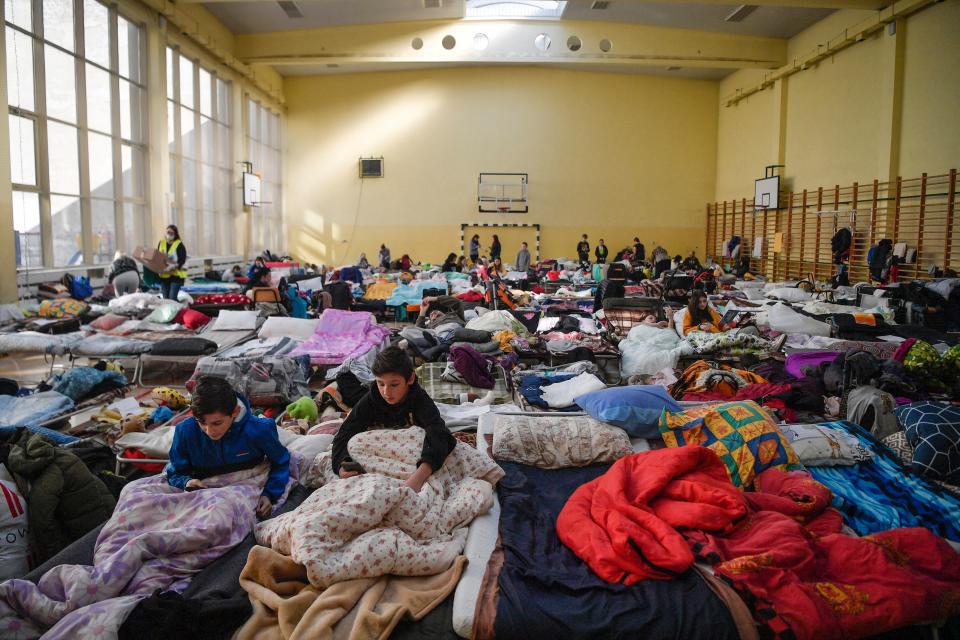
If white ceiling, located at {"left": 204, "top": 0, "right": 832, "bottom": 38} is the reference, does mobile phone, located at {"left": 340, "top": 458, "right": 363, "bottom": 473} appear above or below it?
below

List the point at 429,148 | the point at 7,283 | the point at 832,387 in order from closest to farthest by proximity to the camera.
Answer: the point at 832,387 < the point at 7,283 < the point at 429,148

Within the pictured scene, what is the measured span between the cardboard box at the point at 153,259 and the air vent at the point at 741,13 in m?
11.4

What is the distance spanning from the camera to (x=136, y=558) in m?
2.13

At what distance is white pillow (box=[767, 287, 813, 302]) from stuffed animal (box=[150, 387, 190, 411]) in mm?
6964

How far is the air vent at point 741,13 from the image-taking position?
12.8 m

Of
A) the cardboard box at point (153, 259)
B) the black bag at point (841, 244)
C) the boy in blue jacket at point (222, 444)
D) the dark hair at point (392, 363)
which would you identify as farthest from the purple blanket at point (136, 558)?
the black bag at point (841, 244)

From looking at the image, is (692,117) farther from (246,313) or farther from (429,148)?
(246,313)

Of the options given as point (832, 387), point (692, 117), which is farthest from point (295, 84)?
point (832, 387)

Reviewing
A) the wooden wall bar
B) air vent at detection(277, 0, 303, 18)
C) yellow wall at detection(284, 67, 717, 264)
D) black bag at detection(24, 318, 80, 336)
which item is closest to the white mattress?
black bag at detection(24, 318, 80, 336)

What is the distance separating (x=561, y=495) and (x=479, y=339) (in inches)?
115

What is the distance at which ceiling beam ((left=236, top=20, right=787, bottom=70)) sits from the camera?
1462 cm

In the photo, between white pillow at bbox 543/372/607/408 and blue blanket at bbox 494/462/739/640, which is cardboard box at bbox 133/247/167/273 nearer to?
white pillow at bbox 543/372/607/408

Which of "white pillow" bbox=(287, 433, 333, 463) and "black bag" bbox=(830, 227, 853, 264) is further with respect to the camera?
"black bag" bbox=(830, 227, 853, 264)

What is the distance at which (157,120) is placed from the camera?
11156 millimetres
